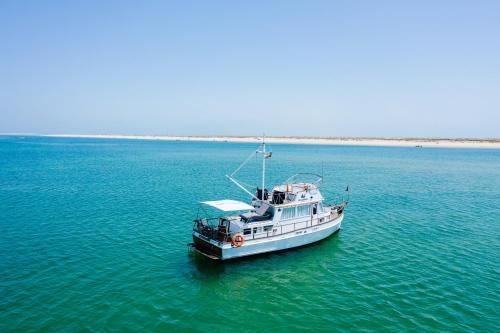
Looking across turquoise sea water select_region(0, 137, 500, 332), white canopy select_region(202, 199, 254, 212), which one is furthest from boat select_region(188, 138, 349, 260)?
turquoise sea water select_region(0, 137, 500, 332)

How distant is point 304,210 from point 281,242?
15.3 feet

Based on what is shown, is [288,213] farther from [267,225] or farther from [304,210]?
[267,225]

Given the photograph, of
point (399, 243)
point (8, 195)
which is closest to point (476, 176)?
point (399, 243)

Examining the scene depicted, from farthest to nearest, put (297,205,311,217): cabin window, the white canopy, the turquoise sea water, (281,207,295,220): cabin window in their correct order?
(297,205,311,217): cabin window → (281,207,295,220): cabin window → the white canopy → the turquoise sea water

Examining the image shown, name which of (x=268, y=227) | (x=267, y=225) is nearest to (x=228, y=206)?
(x=267, y=225)

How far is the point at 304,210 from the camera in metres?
31.8

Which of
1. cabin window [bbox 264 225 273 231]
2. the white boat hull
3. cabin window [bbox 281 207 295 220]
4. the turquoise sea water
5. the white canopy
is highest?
the white canopy

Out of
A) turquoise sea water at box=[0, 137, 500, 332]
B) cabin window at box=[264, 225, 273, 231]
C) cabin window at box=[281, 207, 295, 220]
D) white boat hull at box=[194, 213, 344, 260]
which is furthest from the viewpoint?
cabin window at box=[281, 207, 295, 220]

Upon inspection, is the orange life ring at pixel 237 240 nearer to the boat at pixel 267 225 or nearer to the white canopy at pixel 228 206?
the boat at pixel 267 225

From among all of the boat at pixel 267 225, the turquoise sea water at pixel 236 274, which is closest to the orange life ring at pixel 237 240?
the boat at pixel 267 225

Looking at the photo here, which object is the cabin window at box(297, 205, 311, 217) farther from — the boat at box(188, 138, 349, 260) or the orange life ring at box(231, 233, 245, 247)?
the orange life ring at box(231, 233, 245, 247)

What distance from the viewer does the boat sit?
1053 inches

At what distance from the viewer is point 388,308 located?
20078 millimetres

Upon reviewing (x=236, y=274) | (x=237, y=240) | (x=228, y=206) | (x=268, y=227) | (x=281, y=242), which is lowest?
(x=236, y=274)
